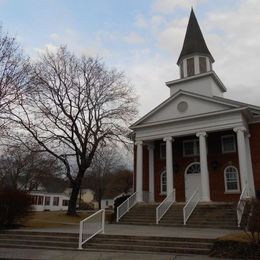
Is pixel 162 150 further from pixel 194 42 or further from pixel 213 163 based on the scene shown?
pixel 194 42

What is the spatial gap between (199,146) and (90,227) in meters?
12.9

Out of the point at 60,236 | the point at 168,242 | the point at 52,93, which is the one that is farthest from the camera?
the point at 52,93

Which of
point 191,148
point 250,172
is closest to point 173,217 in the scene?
point 250,172

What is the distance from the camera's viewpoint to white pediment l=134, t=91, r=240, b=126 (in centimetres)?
2309

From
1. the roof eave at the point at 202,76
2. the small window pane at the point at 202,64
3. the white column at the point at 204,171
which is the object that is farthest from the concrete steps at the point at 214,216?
the small window pane at the point at 202,64

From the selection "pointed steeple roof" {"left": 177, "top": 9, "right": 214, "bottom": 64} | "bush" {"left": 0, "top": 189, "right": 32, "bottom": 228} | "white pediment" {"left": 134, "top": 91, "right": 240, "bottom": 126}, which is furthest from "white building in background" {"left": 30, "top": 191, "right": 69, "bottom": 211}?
"bush" {"left": 0, "top": 189, "right": 32, "bottom": 228}

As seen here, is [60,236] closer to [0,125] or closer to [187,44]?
[0,125]

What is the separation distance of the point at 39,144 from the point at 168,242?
16807 millimetres

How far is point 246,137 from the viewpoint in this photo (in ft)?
74.6

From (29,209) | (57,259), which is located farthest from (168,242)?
(29,209)

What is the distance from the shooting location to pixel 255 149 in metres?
22.5

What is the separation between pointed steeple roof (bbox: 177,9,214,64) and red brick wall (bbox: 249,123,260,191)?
1026 centimetres

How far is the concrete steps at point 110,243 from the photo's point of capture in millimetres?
10858

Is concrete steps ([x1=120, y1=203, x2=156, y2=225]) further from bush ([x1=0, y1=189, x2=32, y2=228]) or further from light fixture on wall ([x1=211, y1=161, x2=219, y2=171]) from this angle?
bush ([x1=0, y1=189, x2=32, y2=228])
